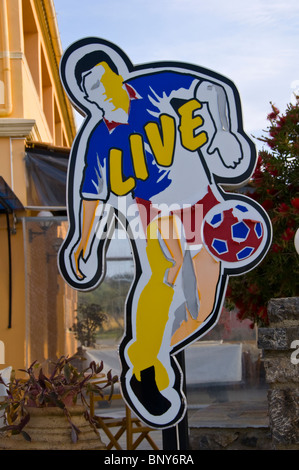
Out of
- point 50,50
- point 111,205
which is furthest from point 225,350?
point 50,50

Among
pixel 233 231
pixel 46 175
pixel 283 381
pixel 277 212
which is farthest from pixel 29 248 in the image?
pixel 283 381

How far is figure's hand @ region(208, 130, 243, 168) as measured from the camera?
16.0 feet

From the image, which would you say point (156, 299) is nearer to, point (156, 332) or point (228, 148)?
point (156, 332)

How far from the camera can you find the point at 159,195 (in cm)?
488

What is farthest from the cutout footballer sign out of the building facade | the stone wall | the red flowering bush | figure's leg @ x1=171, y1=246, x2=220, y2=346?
the building facade

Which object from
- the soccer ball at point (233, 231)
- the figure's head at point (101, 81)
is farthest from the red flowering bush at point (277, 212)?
the figure's head at point (101, 81)

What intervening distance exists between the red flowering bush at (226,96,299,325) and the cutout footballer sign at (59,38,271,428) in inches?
33.1

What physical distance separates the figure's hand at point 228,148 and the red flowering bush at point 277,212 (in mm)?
880

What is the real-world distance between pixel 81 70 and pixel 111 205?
3.36ft

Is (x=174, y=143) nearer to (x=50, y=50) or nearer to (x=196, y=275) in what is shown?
(x=196, y=275)

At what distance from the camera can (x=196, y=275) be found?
479 cm

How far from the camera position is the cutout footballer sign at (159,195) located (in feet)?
15.4

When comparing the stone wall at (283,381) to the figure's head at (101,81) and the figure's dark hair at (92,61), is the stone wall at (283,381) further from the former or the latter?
the figure's dark hair at (92,61)

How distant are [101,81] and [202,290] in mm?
1673
